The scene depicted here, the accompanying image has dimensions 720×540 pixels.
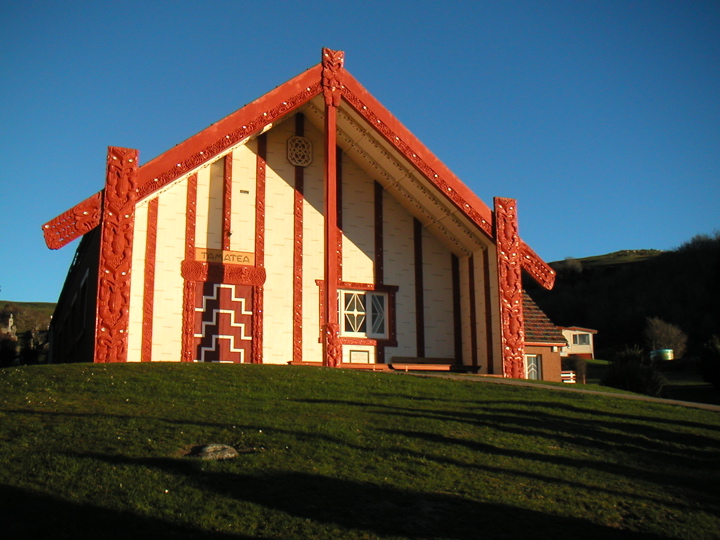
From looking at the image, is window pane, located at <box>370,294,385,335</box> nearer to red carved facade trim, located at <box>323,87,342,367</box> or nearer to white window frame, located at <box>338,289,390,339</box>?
white window frame, located at <box>338,289,390,339</box>

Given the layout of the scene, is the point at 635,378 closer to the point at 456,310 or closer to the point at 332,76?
the point at 456,310

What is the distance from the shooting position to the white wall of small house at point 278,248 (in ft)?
68.0

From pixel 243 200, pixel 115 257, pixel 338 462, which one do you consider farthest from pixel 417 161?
pixel 338 462

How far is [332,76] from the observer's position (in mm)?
21016

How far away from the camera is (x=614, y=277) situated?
9750cm

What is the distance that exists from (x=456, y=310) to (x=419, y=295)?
1.23 m

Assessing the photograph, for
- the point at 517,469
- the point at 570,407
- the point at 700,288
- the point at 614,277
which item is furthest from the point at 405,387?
the point at 614,277

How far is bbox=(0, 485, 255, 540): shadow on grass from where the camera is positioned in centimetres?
742

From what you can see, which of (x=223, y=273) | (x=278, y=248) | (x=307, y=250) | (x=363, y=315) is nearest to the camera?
(x=223, y=273)

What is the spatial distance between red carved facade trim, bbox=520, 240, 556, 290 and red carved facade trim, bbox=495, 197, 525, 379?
0.99 feet

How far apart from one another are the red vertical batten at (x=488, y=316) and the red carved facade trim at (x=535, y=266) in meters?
1.05

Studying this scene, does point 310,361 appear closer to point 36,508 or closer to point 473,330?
point 473,330

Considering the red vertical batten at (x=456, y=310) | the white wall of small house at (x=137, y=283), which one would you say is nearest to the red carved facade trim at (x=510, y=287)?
the red vertical batten at (x=456, y=310)

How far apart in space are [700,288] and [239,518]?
81.2m
